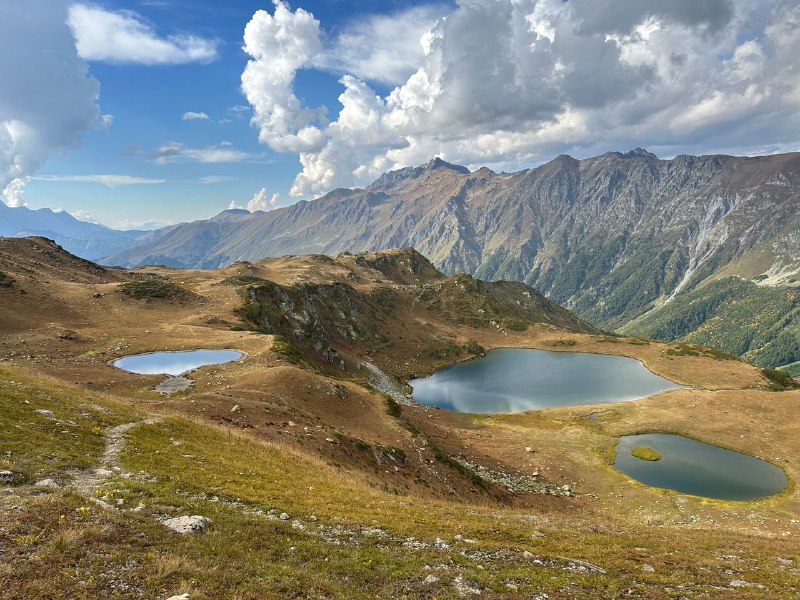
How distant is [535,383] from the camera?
13938cm

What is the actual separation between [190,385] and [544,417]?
263ft

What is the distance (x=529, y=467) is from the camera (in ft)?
222

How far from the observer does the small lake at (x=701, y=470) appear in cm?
Result: 6438

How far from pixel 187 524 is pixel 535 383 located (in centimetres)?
13401

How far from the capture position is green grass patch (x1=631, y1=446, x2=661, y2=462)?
7638 centimetres

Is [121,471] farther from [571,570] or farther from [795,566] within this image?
[795,566]

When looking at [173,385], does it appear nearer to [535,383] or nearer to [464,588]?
[464,588]

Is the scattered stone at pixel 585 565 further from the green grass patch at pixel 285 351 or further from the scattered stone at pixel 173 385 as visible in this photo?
the green grass patch at pixel 285 351

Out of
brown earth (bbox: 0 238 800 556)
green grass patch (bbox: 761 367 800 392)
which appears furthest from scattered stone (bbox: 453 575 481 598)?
green grass patch (bbox: 761 367 800 392)

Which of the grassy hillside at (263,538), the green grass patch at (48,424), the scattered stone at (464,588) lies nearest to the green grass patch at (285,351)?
the green grass patch at (48,424)

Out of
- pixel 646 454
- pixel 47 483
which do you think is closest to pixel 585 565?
pixel 47 483

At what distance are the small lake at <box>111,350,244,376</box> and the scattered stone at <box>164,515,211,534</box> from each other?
47228 mm

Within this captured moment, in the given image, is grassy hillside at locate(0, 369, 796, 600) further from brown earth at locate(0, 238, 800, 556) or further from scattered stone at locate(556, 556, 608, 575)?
brown earth at locate(0, 238, 800, 556)

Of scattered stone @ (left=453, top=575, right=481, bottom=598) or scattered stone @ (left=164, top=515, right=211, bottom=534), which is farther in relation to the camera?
scattered stone @ (left=164, top=515, right=211, bottom=534)
